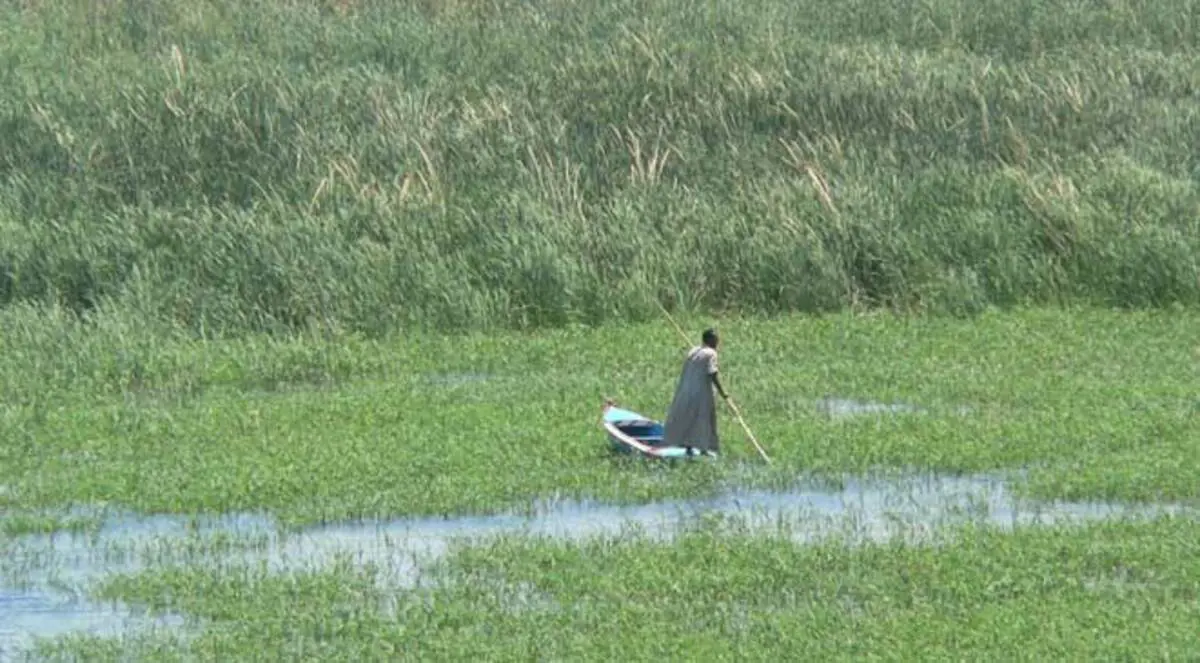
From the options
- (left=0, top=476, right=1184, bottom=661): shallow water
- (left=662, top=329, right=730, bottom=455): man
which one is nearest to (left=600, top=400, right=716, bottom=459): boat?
(left=662, top=329, right=730, bottom=455): man

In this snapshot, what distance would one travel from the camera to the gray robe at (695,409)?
65.4ft

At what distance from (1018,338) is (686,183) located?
19.2 feet

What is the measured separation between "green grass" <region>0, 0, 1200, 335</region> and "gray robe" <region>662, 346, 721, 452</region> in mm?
6280

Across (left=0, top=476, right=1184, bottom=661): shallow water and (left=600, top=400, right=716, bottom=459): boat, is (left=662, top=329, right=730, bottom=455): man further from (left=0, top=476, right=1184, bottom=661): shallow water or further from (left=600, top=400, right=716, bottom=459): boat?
(left=0, top=476, right=1184, bottom=661): shallow water

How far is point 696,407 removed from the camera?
65.5 feet

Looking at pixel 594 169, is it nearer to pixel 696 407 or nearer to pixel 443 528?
pixel 696 407

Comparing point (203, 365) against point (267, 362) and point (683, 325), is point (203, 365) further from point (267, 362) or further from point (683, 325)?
point (683, 325)

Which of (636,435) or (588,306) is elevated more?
(636,435)

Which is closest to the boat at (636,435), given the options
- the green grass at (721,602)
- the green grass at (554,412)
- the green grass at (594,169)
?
the green grass at (554,412)

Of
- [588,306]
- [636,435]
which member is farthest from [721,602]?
[588,306]

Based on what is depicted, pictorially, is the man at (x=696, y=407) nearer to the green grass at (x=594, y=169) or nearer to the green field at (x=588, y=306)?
the green field at (x=588, y=306)

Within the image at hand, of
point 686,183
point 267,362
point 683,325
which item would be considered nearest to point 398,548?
point 267,362

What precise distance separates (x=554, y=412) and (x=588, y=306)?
15.0ft

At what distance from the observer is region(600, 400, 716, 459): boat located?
65.9ft
